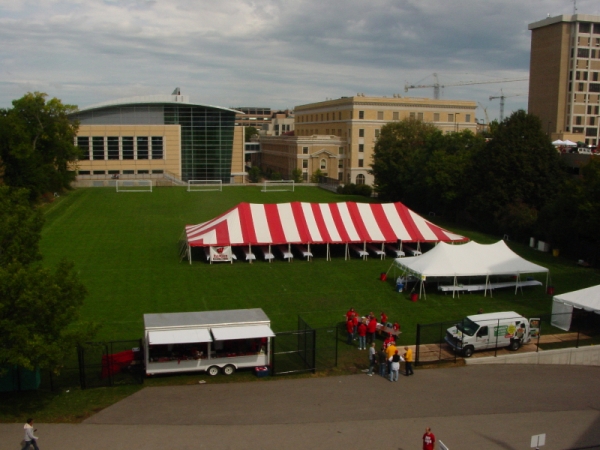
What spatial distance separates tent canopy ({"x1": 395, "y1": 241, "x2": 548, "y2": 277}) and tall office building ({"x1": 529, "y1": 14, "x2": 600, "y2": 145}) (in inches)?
2557

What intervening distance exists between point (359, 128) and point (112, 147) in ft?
107

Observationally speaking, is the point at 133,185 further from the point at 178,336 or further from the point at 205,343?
the point at 178,336

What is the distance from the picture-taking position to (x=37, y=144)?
4903cm

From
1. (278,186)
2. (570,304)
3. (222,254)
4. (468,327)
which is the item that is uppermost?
(278,186)

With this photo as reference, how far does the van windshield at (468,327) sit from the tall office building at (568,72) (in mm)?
72710

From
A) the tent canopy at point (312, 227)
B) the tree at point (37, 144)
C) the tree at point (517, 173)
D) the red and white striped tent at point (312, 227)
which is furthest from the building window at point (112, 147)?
the tree at point (517, 173)

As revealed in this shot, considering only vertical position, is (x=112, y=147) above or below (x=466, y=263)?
above

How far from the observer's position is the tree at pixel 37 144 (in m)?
42.6

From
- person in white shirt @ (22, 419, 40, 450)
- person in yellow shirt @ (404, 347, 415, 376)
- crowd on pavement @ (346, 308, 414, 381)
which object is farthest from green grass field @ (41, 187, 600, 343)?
person in white shirt @ (22, 419, 40, 450)

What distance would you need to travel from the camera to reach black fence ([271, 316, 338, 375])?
50.8ft

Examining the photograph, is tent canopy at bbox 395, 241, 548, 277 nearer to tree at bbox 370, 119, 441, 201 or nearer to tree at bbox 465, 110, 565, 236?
tree at bbox 465, 110, 565, 236

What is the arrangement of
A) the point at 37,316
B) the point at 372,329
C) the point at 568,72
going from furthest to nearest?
the point at 568,72 < the point at 372,329 < the point at 37,316

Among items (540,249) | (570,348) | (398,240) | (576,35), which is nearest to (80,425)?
(570,348)

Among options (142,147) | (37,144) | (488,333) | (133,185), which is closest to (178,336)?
(488,333)
